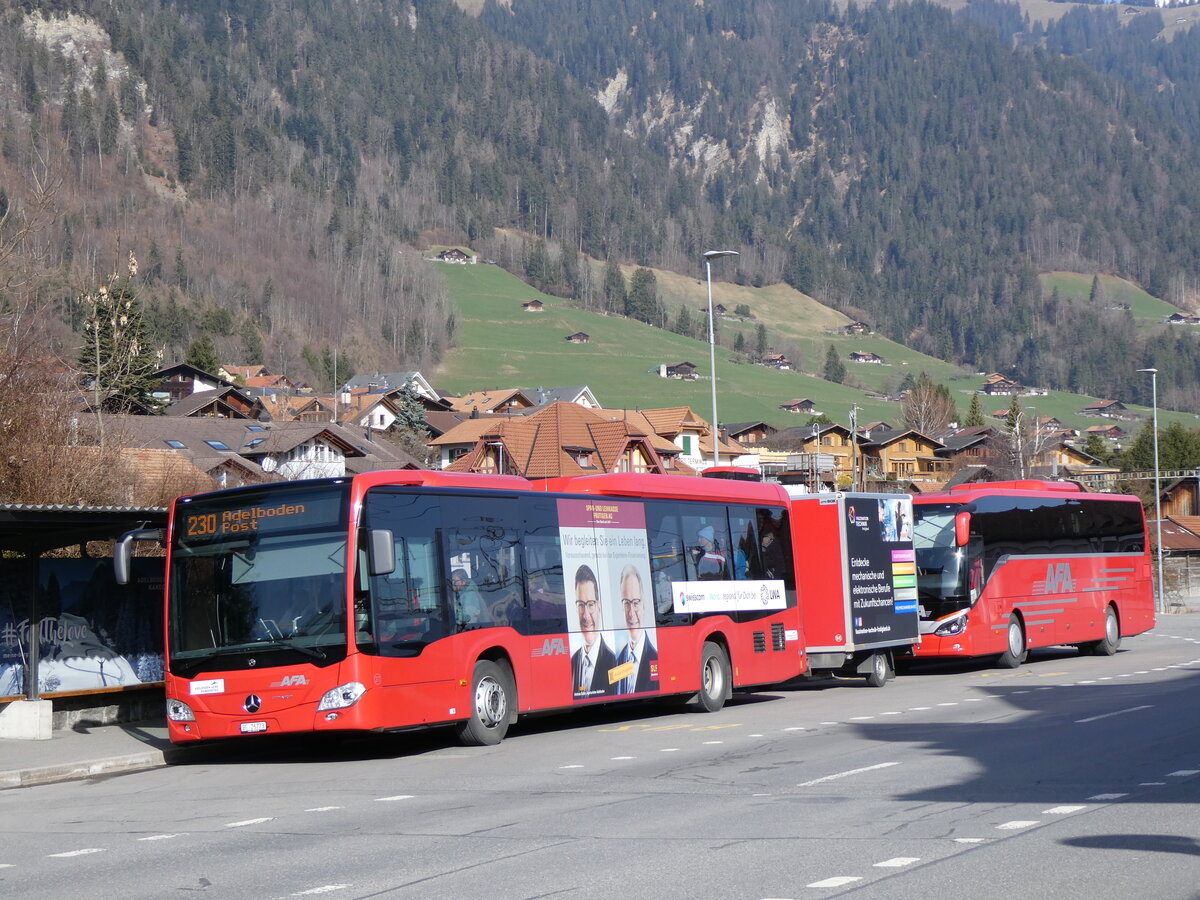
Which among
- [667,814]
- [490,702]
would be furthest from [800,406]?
[667,814]

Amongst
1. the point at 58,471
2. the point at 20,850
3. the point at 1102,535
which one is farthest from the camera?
the point at 1102,535

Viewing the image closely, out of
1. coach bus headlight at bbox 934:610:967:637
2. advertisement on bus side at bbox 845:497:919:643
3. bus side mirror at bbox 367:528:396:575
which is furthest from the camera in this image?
coach bus headlight at bbox 934:610:967:637

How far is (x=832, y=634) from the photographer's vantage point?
2386cm

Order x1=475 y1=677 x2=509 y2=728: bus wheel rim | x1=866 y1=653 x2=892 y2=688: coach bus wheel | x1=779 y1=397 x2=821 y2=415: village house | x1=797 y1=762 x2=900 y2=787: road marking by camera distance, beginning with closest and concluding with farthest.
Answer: x1=797 y1=762 x2=900 y2=787: road marking, x1=475 y1=677 x2=509 y2=728: bus wheel rim, x1=866 y1=653 x2=892 y2=688: coach bus wheel, x1=779 y1=397 x2=821 y2=415: village house


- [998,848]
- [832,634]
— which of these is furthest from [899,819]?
[832,634]

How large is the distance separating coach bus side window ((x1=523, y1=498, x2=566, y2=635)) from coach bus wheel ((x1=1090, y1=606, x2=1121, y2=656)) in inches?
750

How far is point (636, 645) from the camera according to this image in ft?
62.8

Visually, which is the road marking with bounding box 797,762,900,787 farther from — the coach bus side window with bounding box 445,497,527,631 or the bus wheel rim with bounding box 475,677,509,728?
the coach bus side window with bounding box 445,497,527,631

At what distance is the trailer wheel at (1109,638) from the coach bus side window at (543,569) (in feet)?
62.3

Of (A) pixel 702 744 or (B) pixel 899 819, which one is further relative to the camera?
(A) pixel 702 744

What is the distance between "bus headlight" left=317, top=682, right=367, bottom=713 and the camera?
48.5ft

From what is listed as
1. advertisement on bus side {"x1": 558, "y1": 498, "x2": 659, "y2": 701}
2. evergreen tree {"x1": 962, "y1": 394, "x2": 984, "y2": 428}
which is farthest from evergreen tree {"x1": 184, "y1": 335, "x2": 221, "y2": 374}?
advertisement on bus side {"x1": 558, "y1": 498, "x2": 659, "y2": 701}

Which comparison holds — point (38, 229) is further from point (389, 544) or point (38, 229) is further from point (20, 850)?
point (20, 850)

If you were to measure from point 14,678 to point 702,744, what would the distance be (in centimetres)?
861
